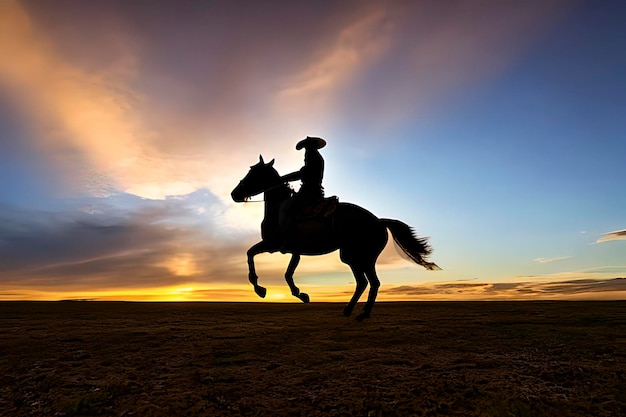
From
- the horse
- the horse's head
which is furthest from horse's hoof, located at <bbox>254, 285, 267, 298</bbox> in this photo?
the horse's head

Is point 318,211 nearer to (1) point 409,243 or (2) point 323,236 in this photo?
(2) point 323,236

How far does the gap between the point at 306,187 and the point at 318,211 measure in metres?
0.71

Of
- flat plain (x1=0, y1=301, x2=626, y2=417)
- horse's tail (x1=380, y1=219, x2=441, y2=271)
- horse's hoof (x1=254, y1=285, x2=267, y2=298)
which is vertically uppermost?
horse's tail (x1=380, y1=219, x2=441, y2=271)

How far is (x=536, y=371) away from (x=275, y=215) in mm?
6561

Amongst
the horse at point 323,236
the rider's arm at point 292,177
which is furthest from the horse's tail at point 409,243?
the rider's arm at point 292,177

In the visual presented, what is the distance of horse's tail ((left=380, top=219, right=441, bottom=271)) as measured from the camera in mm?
11391

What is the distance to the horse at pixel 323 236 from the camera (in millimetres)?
10266

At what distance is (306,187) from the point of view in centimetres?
1047

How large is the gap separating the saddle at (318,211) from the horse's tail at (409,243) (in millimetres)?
1905

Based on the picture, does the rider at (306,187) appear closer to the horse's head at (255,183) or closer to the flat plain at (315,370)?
the horse's head at (255,183)

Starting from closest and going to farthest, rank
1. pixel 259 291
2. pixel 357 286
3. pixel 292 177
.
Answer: pixel 259 291 < pixel 357 286 < pixel 292 177

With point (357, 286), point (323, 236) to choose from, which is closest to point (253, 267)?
point (323, 236)

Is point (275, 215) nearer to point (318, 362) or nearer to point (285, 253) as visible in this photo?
point (285, 253)

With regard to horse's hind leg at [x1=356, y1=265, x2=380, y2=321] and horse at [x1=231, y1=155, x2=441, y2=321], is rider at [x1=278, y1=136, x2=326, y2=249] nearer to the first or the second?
horse at [x1=231, y1=155, x2=441, y2=321]
